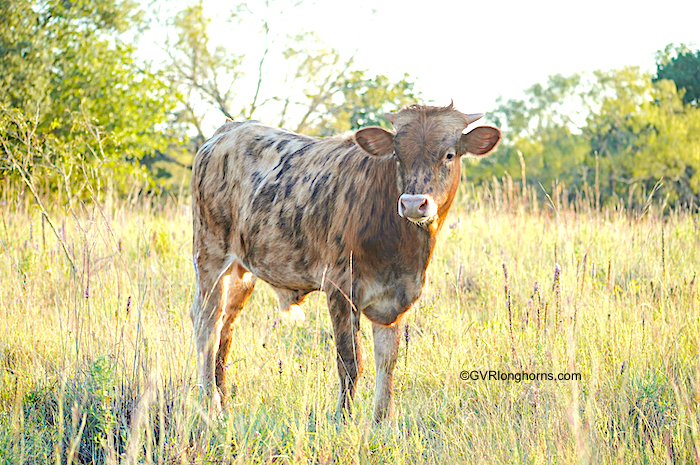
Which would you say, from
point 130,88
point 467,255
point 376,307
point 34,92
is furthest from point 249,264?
point 130,88

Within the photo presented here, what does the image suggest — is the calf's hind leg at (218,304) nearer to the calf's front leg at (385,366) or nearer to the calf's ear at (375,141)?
the calf's front leg at (385,366)

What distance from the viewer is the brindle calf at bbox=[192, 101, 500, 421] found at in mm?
3336

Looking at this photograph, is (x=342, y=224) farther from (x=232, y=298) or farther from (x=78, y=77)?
(x=78, y=77)

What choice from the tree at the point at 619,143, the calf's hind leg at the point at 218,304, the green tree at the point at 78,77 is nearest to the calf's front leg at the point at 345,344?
the calf's hind leg at the point at 218,304

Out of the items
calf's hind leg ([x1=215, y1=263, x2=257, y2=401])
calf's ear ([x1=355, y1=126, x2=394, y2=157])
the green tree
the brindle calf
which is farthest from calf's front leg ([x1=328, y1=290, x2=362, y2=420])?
the green tree

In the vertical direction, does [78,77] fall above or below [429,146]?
above

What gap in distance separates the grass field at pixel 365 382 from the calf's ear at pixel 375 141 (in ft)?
3.68

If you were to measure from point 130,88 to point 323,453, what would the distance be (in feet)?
49.5

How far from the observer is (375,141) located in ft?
11.3

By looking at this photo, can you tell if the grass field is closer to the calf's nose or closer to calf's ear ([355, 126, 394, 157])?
the calf's nose

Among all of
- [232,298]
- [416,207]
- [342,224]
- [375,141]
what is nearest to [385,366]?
[342,224]

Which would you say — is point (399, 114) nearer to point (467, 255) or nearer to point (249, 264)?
point (249, 264)

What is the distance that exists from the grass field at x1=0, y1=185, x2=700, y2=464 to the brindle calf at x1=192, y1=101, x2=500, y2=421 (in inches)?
9.7

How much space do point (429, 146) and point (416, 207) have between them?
0.48m
